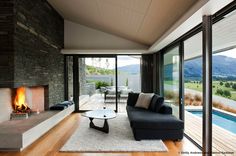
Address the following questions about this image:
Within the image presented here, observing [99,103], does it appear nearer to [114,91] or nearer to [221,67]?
[114,91]

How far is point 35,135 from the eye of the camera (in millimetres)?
3592

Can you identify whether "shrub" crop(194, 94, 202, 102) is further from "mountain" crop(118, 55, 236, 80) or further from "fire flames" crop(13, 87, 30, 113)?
"fire flames" crop(13, 87, 30, 113)

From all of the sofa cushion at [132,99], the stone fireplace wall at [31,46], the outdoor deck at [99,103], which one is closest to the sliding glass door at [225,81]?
the sofa cushion at [132,99]

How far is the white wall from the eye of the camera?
6648 mm

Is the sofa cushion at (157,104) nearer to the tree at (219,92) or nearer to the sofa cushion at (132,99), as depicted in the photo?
the sofa cushion at (132,99)

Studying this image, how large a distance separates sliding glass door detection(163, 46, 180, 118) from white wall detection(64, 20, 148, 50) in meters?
1.41

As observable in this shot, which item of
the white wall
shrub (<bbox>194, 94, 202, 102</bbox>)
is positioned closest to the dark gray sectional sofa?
shrub (<bbox>194, 94, 202, 102</bbox>)

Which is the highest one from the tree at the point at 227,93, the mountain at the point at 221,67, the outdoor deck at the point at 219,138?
the mountain at the point at 221,67

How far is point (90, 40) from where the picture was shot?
669 cm

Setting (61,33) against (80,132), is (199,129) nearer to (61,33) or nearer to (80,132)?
(80,132)

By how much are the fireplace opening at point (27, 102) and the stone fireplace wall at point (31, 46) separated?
0.80ft

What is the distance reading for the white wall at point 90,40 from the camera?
6.65 m

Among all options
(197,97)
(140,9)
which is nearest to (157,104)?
(197,97)

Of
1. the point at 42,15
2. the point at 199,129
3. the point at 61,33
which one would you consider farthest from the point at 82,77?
the point at 199,129
